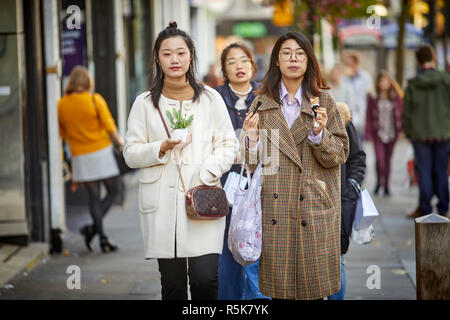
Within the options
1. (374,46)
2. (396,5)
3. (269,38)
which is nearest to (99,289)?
(374,46)

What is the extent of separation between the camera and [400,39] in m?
17.6

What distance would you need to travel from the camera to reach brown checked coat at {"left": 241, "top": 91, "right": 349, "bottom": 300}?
446 centimetres

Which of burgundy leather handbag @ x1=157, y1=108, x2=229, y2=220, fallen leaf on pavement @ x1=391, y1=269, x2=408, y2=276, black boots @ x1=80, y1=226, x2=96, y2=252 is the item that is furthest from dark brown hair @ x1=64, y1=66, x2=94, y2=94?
burgundy leather handbag @ x1=157, y1=108, x2=229, y2=220

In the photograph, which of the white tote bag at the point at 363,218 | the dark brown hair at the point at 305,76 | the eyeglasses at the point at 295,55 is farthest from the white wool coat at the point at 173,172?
the white tote bag at the point at 363,218

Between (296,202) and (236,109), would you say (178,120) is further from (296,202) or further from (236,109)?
(236,109)

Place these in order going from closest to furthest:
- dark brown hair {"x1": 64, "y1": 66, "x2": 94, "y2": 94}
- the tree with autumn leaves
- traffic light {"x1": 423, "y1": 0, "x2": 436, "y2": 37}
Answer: dark brown hair {"x1": 64, "y1": 66, "x2": 94, "y2": 94} → the tree with autumn leaves → traffic light {"x1": 423, "y1": 0, "x2": 436, "y2": 37}

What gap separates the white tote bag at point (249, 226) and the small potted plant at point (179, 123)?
1.56 ft

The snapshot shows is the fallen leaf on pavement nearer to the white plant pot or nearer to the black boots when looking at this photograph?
the black boots

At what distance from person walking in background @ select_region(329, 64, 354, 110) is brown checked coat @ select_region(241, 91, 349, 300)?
774 centimetres

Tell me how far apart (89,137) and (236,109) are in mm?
3072

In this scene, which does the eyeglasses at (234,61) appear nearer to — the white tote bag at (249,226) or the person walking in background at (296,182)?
the person walking in background at (296,182)

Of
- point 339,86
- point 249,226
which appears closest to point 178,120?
point 249,226

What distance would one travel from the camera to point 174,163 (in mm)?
4445
